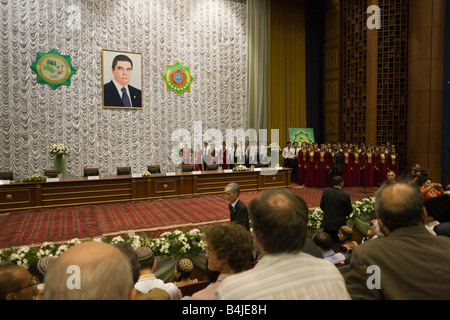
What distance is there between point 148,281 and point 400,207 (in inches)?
57.5

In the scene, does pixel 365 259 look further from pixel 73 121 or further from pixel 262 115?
pixel 262 115

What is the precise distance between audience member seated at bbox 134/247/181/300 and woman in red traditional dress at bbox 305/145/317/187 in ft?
28.6

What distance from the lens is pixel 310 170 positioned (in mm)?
10359

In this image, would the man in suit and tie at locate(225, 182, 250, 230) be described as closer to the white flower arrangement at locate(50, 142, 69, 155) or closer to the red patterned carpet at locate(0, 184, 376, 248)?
the red patterned carpet at locate(0, 184, 376, 248)

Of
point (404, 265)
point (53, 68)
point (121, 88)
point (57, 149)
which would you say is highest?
point (53, 68)

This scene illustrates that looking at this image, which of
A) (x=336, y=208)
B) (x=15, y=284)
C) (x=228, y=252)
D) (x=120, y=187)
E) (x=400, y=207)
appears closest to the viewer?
(x=400, y=207)

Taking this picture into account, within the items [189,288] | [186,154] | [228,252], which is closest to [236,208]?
[189,288]

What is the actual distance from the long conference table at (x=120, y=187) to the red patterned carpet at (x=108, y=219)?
0.20 m

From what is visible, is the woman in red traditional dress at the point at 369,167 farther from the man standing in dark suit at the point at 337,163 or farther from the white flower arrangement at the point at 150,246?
the white flower arrangement at the point at 150,246

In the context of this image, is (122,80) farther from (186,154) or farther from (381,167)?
(381,167)

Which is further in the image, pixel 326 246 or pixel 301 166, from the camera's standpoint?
pixel 301 166

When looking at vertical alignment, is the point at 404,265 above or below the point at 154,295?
above

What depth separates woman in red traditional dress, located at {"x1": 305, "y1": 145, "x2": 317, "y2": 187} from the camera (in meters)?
10.3

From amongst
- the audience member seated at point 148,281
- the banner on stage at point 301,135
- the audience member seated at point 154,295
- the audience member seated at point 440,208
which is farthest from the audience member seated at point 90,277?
the banner on stage at point 301,135
